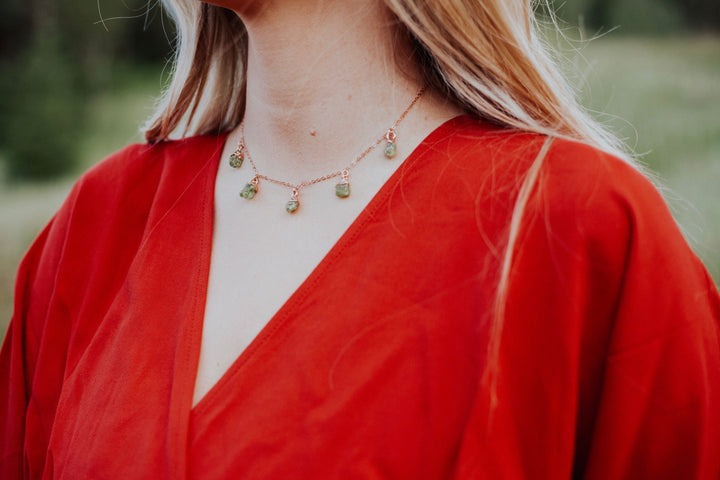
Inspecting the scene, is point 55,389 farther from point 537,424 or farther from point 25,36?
point 25,36

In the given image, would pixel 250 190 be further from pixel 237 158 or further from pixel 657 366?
pixel 657 366

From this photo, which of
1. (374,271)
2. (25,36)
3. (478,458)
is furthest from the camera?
(25,36)

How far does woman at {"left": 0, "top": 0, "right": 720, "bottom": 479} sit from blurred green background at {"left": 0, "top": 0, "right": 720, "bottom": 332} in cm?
28

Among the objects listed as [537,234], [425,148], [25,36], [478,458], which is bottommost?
[478,458]

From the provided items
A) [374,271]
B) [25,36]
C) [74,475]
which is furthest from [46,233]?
[25,36]

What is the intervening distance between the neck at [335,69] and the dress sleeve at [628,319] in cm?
36

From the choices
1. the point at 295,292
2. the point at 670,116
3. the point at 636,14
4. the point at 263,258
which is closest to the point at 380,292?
the point at 295,292

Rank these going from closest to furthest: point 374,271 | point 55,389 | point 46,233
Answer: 1. point 374,271
2. point 55,389
3. point 46,233

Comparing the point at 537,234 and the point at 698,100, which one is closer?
the point at 537,234

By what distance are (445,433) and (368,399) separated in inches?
4.5

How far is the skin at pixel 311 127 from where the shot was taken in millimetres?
1131

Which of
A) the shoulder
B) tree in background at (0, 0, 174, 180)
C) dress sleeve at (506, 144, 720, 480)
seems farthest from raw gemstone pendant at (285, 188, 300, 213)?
tree in background at (0, 0, 174, 180)

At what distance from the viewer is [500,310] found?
94 cm

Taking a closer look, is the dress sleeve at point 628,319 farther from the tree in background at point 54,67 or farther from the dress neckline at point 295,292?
the tree in background at point 54,67
